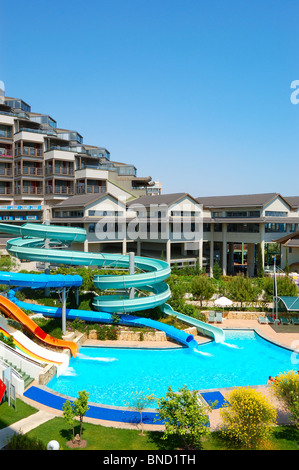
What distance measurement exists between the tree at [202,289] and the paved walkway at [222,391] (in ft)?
9.43

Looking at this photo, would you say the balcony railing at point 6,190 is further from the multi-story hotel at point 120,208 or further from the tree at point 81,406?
the tree at point 81,406

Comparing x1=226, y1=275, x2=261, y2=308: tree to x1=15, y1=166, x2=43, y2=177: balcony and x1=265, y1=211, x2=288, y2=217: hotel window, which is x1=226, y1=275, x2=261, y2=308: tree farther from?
x1=15, y1=166, x2=43, y2=177: balcony

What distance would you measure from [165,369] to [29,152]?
4769 cm

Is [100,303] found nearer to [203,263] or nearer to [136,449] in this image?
[136,449]

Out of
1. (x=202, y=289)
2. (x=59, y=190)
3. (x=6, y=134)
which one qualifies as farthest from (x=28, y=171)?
(x=202, y=289)

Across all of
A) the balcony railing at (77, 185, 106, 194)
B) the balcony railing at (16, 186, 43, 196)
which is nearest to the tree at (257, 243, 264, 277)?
the balcony railing at (77, 185, 106, 194)

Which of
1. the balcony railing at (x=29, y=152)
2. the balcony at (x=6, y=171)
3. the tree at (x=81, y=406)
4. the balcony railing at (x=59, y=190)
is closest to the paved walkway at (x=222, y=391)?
the tree at (x=81, y=406)

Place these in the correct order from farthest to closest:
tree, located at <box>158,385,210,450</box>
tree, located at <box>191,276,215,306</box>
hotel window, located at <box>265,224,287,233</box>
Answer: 1. hotel window, located at <box>265,224,287,233</box>
2. tree, located at <box>191,276,215,306</box>
3. tree, located at <box>158,385,210,450</box>

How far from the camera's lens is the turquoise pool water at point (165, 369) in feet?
59.3

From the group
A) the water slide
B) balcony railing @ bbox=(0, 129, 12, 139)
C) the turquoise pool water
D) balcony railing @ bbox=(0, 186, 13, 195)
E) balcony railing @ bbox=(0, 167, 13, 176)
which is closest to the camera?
the turquoise pool water

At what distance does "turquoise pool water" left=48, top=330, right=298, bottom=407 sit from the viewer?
18.1m

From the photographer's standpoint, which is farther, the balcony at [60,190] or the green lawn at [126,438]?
the balcony at [60,190]

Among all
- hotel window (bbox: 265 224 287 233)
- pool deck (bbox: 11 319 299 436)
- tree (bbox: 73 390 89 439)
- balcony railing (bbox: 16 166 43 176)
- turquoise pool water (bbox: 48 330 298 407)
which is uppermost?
balcony railing (bbox: 16 166 43 176)

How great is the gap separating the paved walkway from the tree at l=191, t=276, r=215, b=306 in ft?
9.43
